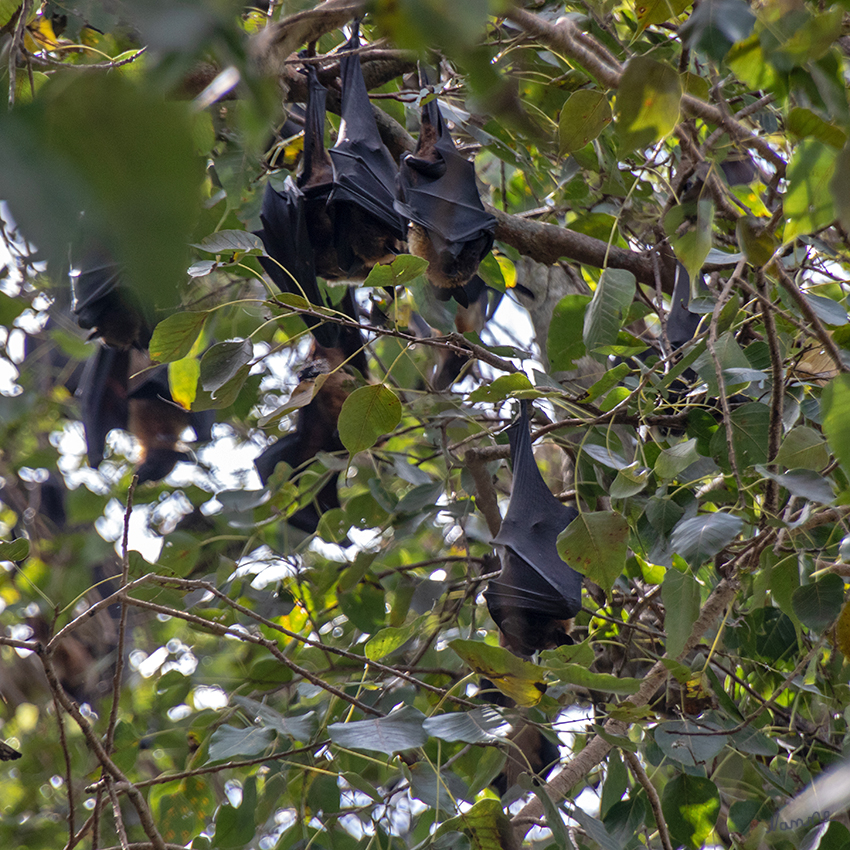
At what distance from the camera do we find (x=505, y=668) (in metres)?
1.26

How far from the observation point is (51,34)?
276cm

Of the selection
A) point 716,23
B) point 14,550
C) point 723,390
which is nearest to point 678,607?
point 723,390

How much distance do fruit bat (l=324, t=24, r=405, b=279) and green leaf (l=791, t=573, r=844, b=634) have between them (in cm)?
125

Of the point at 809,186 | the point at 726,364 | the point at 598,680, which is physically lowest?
the point at 598,680

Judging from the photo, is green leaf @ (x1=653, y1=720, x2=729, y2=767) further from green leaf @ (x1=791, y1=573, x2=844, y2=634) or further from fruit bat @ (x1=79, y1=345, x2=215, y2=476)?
fruit bat @ (x1=79, y1=345, x2=215, y2=476)

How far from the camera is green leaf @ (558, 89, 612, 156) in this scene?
128 centimetres

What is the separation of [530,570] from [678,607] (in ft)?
1.60

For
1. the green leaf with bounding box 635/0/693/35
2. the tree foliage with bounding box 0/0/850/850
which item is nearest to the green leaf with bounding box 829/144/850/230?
the tree foliage with bounding box 0/0/850/850

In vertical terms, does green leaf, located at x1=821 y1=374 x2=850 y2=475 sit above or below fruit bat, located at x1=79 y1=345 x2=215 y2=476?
above

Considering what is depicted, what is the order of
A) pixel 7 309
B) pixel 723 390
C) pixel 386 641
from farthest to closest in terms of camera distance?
pixel 7 309 → pixel 386 641 → pixel 723 390

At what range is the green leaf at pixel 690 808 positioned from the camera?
1534mm

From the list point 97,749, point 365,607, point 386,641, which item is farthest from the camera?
point 365,607

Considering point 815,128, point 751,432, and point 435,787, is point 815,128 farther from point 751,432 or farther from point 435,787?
point 435,787

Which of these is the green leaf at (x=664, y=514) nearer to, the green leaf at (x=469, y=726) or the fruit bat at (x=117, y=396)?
the green leaf at (x=469, y=726)
